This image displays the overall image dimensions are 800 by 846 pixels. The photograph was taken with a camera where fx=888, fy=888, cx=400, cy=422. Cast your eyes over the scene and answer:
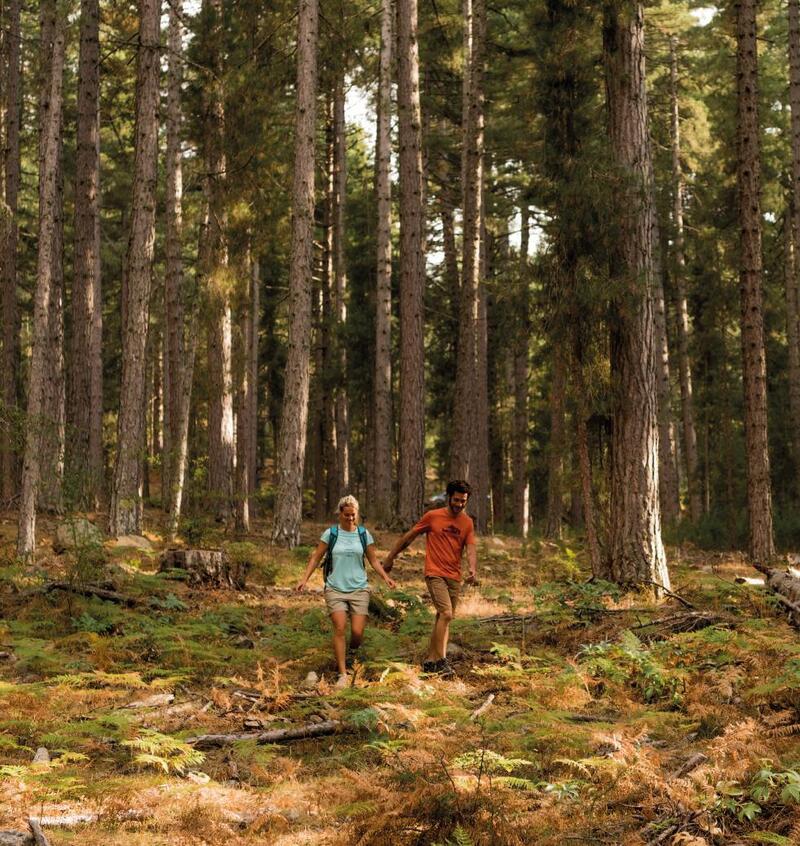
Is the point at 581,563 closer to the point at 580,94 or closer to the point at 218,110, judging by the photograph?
the point at 580,94

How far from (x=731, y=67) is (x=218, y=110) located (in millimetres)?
15509

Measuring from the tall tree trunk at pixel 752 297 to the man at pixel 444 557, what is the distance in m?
8.67

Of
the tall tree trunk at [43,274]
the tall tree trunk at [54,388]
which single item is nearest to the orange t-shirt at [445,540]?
the tall tree trunk at [43,274]

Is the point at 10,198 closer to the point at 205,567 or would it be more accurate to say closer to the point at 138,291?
the point at 138,291

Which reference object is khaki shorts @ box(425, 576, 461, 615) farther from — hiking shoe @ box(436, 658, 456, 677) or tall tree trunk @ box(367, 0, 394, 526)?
tall tree trunk @ box(367, 0, 394, 526)

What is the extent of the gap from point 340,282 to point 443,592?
748 inches

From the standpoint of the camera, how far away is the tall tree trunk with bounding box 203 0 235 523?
1952cm

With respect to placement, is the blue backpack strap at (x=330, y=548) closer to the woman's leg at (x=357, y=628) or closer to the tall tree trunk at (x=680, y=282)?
the woman's leg at (x=357, y=628)

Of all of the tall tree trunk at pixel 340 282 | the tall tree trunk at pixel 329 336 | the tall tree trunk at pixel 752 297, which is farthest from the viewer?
the tall tree trunk at pixel 329 336

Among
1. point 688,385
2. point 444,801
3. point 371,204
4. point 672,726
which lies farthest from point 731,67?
point 444,801

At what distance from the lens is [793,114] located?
19625mm

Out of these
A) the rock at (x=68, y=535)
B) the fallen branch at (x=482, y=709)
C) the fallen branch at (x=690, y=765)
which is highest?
the rock at (x=68, y=535)

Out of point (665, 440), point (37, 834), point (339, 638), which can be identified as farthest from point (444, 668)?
point (665, 440)

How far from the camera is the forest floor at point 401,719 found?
503 cm
